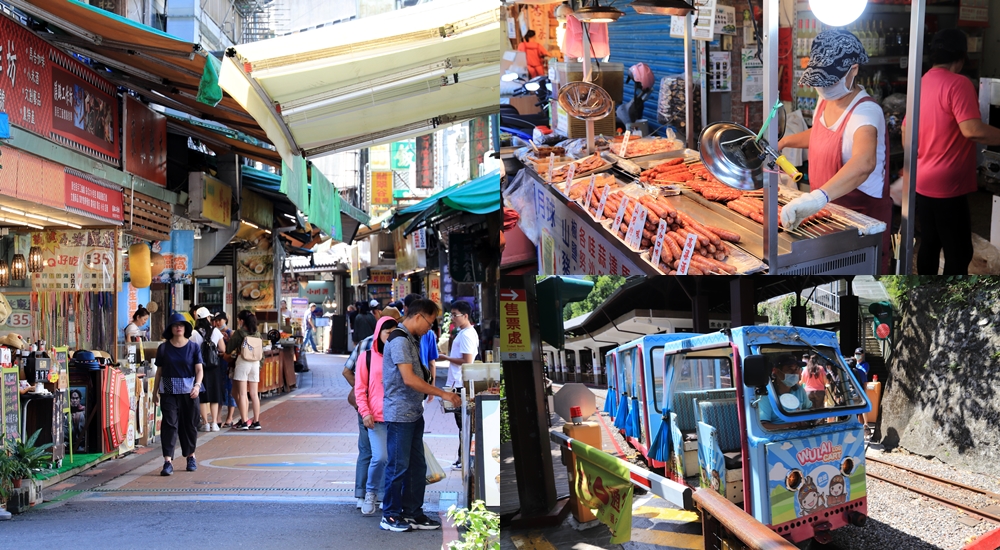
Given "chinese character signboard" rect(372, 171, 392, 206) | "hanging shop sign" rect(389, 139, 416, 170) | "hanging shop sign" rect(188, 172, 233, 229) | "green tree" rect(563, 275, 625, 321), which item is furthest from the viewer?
"chinese character signboard" rect(372, 171, 392, 206)

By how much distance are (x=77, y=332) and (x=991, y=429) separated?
9.39 meters

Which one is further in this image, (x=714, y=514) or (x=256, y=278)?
(x=256, y=278)

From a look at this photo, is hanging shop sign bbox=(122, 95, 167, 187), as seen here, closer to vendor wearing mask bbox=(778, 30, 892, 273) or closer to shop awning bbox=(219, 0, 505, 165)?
shop awning bbox=(219, 0, 505, 165)

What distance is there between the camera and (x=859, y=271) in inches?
114

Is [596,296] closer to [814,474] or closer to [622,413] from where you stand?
[622,413]

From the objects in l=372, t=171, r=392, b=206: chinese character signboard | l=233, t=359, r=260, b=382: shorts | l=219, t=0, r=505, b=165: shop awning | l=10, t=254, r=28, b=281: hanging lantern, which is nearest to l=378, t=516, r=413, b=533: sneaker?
l=219, t=0, r=505, b=165: shop awning

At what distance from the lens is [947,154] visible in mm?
2908

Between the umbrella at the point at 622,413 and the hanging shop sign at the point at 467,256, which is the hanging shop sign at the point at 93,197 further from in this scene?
the umbrella at the point at 622,413

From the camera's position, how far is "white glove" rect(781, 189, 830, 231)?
9.41ft

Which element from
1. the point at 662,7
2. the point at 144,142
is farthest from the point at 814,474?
A: the point at 144,142

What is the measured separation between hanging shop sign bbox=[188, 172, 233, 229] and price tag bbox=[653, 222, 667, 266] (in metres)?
8.99

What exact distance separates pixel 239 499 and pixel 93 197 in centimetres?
313

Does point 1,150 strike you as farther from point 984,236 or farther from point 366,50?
point 984,236

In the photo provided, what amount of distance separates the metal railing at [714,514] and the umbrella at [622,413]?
0.12 m
